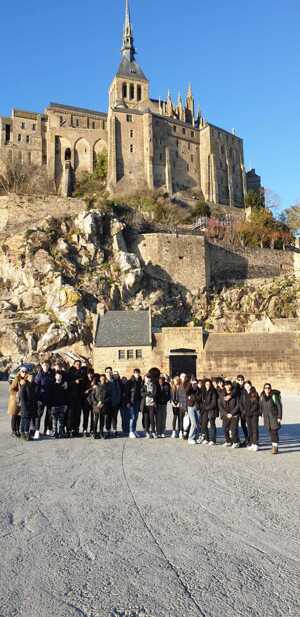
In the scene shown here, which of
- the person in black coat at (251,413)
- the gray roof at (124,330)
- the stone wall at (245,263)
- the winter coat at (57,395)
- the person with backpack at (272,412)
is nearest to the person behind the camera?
the person with backpack at (272,412)

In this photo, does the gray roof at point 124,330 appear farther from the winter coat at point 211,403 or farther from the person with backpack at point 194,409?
the winter coat at point 211,403

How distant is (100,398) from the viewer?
36.8ft

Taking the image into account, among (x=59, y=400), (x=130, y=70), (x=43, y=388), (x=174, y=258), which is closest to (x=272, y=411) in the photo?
(x=59, y=400)

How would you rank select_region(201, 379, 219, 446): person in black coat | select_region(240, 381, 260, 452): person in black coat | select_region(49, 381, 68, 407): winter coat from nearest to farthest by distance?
select_region(240, 381, 260, 452): person in black coat, select_region(201, 379, 219, 446): person in black coat, select_region(49, 381, 68, 407): winter coat

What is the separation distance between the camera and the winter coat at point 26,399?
10.8 metres

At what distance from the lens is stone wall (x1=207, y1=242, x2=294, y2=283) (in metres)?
50.6

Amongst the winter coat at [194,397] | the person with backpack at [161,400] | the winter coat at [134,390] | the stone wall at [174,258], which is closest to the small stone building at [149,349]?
the person with backpack at [161,400]

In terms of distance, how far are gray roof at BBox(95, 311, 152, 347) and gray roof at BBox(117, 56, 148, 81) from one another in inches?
2866

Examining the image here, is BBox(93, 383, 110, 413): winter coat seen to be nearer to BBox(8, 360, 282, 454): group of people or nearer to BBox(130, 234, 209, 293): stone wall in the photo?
BBox(8, 360, 282, 454): group of people

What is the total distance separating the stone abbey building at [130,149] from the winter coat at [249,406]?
61466 millimetres

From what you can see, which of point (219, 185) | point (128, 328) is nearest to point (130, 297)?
point (128, 328)

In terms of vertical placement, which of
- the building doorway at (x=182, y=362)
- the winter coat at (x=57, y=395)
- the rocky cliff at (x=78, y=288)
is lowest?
the winter coat at (x=57, y=395)

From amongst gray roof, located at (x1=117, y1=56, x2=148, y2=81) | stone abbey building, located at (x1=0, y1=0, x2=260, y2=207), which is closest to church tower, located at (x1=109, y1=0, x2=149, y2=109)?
gray roof, located at (x1=117, y1=56, x2=148, y2=81)

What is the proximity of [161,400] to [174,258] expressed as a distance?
3621cm
